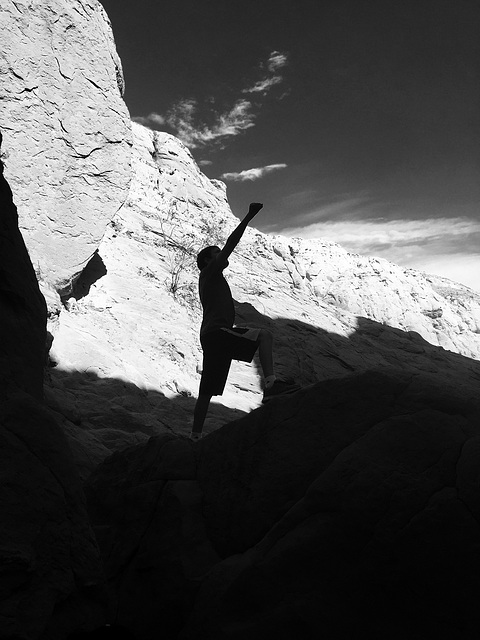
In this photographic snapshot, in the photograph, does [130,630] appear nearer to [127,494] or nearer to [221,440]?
[127,494]

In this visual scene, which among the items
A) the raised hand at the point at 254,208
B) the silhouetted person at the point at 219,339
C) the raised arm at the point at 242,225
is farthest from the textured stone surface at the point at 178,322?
the raised hand at the point at 254,208

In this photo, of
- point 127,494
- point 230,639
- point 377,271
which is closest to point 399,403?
point 230,639

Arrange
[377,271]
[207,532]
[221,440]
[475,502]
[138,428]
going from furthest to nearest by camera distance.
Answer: [377,271], [138,428], [221,440], [207,532], [475,502]

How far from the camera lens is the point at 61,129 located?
24.9 ft

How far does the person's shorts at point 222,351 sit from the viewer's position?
3.78 meters

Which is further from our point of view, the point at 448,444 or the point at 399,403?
the point at 399,403

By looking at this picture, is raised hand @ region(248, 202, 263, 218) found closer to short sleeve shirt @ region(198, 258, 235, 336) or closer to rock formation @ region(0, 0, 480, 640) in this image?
short sleeve shirt @ region(198, 258, 235, 336)

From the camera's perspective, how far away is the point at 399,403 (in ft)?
8.75

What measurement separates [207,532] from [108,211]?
241 inches

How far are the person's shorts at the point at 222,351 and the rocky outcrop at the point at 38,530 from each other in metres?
1.37

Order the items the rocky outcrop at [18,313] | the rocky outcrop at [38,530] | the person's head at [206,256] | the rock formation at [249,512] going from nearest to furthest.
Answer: the rocky outcrop at [38,530] < the rock formation at [249,512] < the rocky outcrop at [18,313] < the person's head at [206,256]

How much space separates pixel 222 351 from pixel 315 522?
1661mm

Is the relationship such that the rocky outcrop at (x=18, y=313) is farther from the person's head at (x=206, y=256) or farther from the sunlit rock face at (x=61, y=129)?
the sunlit rock face at (x=61, y=129)

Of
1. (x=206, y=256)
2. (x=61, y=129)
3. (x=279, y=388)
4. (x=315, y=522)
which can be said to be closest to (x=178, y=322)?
(x=61, y=129)
